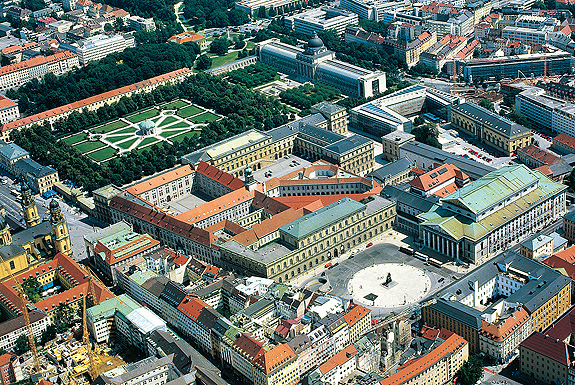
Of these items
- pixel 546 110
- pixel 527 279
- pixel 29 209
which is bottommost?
pixel 527 279

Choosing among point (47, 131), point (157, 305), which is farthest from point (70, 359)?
point (47, 131)

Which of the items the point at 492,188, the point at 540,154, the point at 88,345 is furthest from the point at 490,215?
the point at 88,345

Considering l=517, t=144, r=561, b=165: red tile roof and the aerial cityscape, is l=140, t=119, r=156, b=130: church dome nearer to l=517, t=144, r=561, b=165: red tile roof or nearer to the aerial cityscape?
the aerial cityscape

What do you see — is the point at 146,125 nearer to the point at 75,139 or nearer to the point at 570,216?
the point at 75,139

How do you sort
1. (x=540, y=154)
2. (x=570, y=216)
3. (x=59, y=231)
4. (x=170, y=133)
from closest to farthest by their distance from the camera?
1. (x=570, y=216)
2. (x=59, y=231)
3. (x=540, y=154)
4. (x=170, y=133)

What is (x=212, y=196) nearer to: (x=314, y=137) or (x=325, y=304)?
(x=314, y=137)
